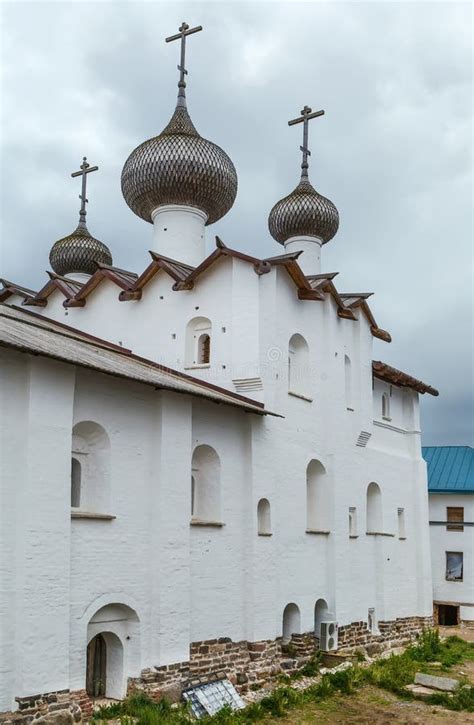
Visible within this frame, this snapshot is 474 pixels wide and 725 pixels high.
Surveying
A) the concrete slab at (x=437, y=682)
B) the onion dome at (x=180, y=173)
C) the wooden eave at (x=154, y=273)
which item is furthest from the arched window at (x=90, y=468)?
the onion dome at (x=180, y=173)

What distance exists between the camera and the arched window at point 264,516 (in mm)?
13430

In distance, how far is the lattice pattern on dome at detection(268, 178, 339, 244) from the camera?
18516mm

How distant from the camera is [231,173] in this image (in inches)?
658

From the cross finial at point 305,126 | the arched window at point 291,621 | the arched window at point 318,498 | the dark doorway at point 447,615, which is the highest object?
the cross finial at point 305,126

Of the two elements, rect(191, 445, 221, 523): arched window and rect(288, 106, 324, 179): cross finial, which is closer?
rect(191, 445, 221, 523): arched window

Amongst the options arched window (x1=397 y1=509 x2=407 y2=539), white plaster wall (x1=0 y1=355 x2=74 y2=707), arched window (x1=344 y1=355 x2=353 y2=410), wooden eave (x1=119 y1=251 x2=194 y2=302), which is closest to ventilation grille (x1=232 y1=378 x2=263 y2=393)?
wooden eave (x1=119 y1=251 x2=194 y2=302)

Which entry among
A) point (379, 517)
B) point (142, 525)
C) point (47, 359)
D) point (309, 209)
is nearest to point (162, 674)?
point (142, 525)

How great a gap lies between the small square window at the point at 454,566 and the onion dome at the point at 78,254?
1258 cm

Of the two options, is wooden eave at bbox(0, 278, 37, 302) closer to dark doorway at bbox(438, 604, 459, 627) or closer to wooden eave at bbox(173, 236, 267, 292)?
wooden eave at bbox(173, 236, 267, 292)

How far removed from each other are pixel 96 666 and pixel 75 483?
2.49m

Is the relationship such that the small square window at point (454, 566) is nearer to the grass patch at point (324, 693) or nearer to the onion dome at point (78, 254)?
the grass patch at point (324, 693)

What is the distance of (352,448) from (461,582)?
8.04 metres

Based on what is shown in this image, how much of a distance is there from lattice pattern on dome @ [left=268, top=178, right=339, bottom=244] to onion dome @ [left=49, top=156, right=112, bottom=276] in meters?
4.07

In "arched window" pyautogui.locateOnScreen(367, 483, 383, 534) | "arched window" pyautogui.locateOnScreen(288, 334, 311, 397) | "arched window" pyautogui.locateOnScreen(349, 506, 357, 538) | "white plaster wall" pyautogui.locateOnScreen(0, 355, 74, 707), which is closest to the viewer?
"white plaster wall" pyautogui.locateOnScreen(0, 355, 74, 707)
